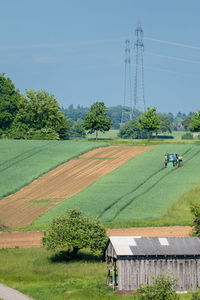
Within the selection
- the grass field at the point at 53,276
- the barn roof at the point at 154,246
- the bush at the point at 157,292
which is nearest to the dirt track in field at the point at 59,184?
the grass field at the point at 53,276

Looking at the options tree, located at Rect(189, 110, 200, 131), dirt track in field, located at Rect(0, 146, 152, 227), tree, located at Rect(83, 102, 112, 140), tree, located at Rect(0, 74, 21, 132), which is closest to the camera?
dirt track in field, located at Rect(0, 146, 152, 227)

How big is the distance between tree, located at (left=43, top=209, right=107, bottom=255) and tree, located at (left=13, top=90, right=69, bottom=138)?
91.1 meters

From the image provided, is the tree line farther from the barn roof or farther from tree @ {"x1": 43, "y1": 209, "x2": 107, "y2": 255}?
the barn roof

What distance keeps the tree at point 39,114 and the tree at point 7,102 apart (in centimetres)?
294

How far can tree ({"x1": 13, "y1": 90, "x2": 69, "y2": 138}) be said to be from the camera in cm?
13888

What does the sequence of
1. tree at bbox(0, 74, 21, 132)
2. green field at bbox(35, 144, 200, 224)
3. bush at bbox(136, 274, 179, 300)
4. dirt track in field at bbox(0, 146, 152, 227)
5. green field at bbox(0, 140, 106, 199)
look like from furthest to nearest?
1. tree at bbox(0, 74, 21, 132)
2. green field at bbox(0, 140, 106, 199)
3. dirt track in field at bbox(0, 146, 152, 227)
4. green field at bbox(35, 144, 200, 224)
5. bush at bbox(136, 274, 179, 300)

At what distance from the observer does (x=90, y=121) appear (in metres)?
134

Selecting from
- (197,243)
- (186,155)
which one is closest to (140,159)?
(186,155)

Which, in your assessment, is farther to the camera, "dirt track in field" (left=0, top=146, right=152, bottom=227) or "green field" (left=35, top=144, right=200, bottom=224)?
"dirt track in field" (left=0, top=146, right=152, bottom=227)

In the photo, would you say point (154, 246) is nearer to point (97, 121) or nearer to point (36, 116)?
point (97, 121)

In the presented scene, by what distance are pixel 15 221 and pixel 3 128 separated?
82.0 meters

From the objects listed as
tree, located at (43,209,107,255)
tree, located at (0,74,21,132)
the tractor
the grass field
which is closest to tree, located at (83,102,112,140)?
tree, located at (0,74,21,132)

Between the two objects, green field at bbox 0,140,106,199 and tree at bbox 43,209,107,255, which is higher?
green field at bbox 0,140,106,199

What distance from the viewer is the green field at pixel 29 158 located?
83919 millimetres
